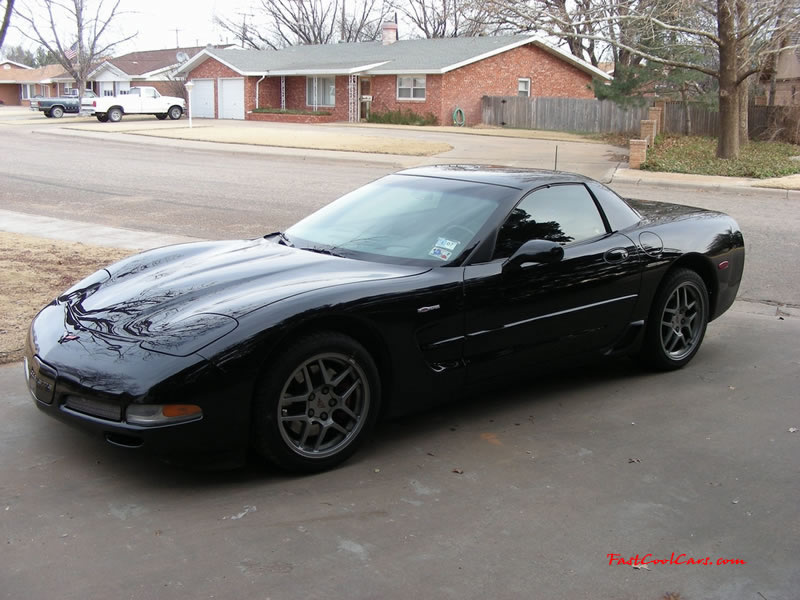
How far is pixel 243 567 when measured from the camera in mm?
3223

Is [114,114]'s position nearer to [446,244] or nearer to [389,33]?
[389,33]

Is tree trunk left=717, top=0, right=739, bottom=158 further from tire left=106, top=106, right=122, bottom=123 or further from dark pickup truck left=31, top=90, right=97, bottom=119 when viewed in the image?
dark pickup truck left=31, top=90, right=97, bottom=119

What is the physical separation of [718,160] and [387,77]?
2555cm

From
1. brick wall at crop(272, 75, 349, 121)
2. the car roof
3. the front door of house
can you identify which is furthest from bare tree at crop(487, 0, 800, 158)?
brick wall at crop(272, 75, 349, 121)

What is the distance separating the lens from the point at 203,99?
52.8m

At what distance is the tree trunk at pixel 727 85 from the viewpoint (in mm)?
21078

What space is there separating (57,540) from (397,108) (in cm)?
4251

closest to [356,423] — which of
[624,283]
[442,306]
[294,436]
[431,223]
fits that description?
[294,436]

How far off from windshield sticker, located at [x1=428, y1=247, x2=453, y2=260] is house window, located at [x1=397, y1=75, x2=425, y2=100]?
131ft

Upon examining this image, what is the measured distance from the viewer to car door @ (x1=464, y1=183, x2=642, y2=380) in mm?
4684

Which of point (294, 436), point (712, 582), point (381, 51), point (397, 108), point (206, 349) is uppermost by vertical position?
point (381, 51)

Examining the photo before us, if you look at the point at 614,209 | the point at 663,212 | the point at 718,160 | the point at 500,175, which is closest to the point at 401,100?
the point at 718,160

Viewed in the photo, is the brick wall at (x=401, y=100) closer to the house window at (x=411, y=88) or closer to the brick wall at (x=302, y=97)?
the house window at (x=411, y=88)

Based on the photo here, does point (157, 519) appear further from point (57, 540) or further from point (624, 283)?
point (624, 283)
